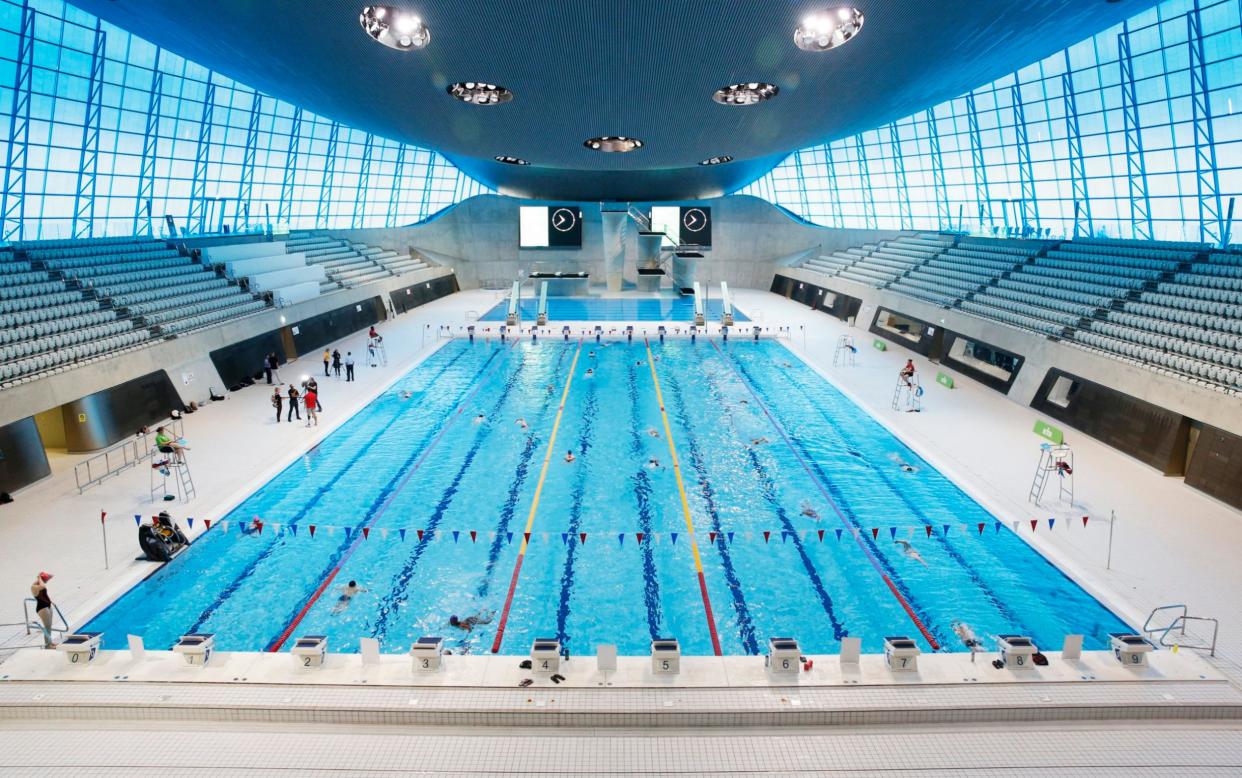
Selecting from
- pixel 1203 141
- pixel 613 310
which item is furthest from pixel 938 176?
pixel 613 310

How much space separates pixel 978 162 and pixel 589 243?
20.9 m

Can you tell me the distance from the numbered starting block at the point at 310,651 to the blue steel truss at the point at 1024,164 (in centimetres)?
2740

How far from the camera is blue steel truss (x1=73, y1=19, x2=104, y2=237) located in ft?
63.5

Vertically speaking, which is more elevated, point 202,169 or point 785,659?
point 202,169

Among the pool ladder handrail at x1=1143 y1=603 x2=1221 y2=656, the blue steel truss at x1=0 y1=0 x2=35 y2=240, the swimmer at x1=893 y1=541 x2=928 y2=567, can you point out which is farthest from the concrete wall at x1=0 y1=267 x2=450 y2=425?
the pool ladder handrail at x1=1143 y1=603 x2=1221 y2=656

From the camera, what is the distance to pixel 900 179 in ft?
109

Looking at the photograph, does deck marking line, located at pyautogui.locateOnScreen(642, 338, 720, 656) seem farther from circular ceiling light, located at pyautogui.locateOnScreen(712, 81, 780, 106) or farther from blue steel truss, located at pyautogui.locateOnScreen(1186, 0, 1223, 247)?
blue steel truss, located at pyautogui.locateOnScreen(1186, 0, 1223, 247)

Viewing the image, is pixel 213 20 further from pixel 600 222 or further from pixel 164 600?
pixel 600 222

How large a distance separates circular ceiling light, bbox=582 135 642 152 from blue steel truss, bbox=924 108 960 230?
16.9 meters

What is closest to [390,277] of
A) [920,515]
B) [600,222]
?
[600,222]

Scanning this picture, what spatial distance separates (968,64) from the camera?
40.7ft

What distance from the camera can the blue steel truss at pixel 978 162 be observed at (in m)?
26.6

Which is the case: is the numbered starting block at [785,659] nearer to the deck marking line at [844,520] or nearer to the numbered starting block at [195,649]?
the deck marking line at [844,520]

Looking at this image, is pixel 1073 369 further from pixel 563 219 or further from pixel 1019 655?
pixel 563 219
